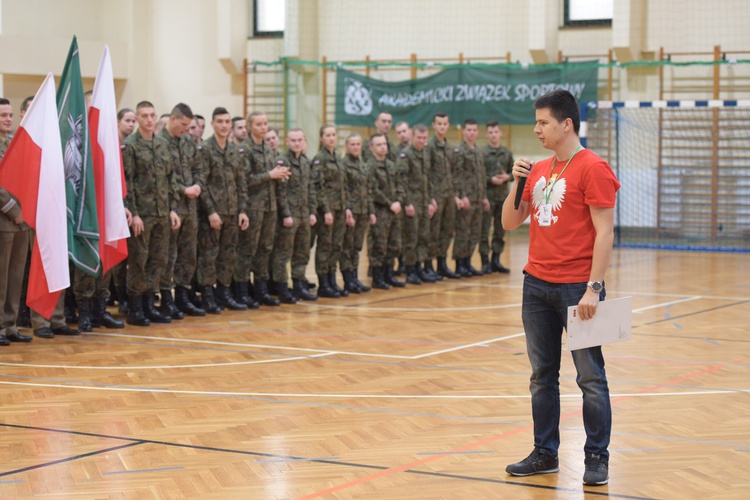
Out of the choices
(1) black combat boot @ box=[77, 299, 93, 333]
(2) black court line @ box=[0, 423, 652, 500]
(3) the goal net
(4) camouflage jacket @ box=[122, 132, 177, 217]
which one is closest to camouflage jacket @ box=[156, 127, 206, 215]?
(4) camouflage jacket @ box=[122, 132, 177, 217]

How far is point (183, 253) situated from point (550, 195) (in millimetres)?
5101

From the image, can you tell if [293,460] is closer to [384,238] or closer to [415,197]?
[384,238]

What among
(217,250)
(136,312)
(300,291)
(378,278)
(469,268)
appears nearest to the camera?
(136,312)

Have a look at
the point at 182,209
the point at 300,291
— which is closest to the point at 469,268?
the point at 300,291

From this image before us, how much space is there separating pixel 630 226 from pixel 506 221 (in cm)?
1278

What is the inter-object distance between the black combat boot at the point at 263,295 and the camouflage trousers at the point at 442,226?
2.41 metres

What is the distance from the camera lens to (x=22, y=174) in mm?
7328

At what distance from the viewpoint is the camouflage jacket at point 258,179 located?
918cm

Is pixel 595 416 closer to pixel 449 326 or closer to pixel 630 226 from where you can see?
pixel 449 326

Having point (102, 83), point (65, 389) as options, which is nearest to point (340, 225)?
point (102, 83)

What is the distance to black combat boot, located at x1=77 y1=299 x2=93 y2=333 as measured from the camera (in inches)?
314

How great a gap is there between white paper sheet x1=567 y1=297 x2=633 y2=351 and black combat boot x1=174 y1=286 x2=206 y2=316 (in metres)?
5.36

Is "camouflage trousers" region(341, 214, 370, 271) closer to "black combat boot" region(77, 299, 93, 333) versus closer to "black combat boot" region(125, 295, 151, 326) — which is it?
"black combat boot" region(125, 295, 151, 326)

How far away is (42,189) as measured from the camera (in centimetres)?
729
